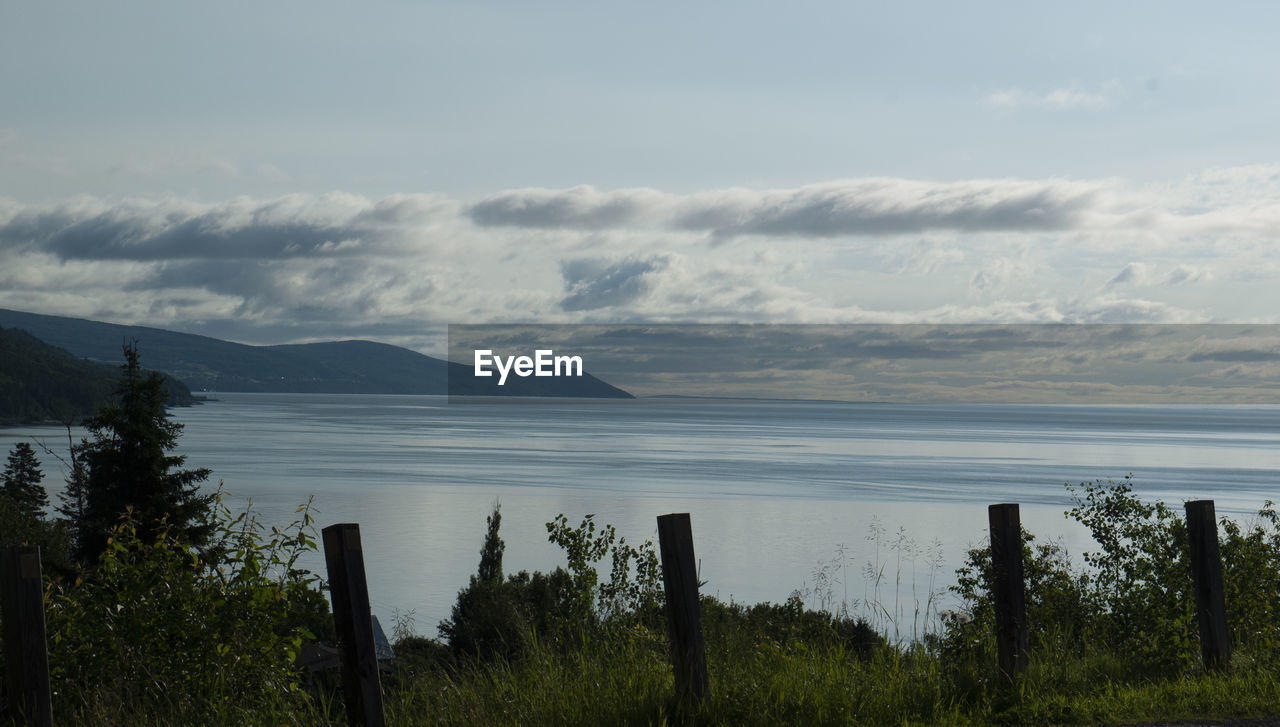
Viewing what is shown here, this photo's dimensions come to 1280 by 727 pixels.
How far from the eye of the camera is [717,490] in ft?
302

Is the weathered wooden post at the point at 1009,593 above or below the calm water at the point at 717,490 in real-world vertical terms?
above

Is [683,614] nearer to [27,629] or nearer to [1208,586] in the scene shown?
[27,629]

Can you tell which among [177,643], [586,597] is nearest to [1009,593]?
[586,597]

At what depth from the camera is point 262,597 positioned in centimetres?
549

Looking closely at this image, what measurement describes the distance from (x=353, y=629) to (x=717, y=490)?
8781cm


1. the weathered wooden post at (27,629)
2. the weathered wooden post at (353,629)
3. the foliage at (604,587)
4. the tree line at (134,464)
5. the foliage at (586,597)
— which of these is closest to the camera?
the weathered wooden post at (27,629)

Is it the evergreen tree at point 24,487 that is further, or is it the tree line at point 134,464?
the evergreen tree at point 24,487

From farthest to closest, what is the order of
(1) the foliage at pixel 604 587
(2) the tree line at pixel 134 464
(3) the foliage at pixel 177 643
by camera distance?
(2) the tree line at pixel 134 464 < (1) the foliage at pixel 604 587 < (3) the foliage at pixel 177 643

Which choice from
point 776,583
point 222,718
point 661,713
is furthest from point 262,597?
point 776,583

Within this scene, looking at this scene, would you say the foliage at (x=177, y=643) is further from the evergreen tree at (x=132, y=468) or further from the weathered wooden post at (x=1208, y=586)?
the evergreen tree at (x=132, y=468)

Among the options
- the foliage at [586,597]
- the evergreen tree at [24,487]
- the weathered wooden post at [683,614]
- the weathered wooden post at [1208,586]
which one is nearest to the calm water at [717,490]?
the evergreen tree at [24,487]

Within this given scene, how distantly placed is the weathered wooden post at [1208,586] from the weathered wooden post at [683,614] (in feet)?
12.3

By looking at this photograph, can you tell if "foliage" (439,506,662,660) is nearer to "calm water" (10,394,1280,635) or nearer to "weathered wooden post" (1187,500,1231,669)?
"weathered wooden post" (1187,500,1231,669)

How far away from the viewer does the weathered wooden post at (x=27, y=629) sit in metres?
5.10
